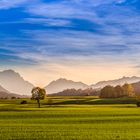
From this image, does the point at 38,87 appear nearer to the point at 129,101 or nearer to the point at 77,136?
the point at 129,101

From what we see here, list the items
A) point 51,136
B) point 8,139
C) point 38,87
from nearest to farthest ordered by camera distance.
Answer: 1. point 8,139
2. point 51,136
3. point 38,87

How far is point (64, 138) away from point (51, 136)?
224cm

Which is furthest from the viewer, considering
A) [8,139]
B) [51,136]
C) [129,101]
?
[129,101]

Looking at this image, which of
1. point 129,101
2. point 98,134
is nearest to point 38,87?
point 129,101

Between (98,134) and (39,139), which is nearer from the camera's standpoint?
(39,139)

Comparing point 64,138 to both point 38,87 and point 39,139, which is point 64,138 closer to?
point 39,139

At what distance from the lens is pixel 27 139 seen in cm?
3950

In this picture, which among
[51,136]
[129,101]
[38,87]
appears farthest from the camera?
[129,101]

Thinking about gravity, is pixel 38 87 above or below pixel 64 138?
above

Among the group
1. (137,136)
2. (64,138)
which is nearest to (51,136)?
(64,138)

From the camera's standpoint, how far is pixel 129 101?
550 feet

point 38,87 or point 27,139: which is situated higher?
point 38,87

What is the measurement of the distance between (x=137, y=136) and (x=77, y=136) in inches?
231

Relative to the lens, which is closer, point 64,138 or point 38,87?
point 64,138
